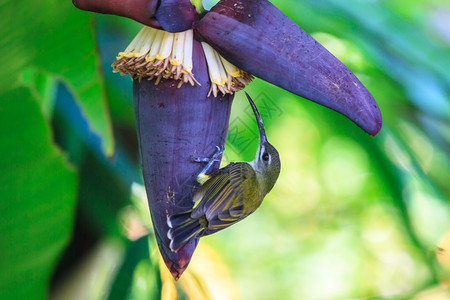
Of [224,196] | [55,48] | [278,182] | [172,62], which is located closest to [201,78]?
[172,62]

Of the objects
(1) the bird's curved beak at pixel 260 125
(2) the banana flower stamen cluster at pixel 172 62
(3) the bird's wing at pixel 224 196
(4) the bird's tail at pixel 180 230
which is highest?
(2) the banana flower stamen cluster at pixel 172 62

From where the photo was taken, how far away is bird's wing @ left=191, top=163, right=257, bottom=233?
443 millimetres

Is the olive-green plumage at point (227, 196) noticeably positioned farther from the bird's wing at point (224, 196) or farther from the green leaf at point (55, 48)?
the green leaf at point (55, 48)

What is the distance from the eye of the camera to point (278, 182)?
81cm

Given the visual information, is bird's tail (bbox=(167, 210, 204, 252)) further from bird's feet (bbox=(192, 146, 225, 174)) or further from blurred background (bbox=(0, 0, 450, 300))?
blurred background (bbox=(0, 0, 450, 300))

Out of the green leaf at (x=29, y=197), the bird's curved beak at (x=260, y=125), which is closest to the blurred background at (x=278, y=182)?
the green leaf at (x=29, y=197)

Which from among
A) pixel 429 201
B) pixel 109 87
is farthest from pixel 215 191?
pixel 429 201

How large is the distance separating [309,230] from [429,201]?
0.22 metres

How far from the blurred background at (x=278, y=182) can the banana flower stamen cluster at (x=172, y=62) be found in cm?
20

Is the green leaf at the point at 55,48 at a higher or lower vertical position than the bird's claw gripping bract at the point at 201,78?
lower

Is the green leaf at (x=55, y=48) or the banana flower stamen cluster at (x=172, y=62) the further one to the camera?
the green leaf at (x=55, y=48)

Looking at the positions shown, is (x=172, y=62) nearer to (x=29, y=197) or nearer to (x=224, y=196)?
(x=224, y=196)

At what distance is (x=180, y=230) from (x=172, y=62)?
0.13m

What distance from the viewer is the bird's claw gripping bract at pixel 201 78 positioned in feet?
1.15
